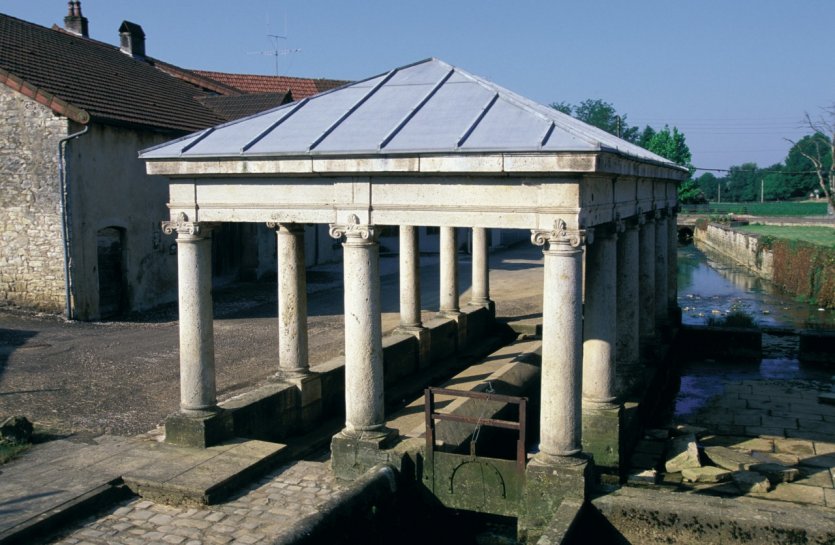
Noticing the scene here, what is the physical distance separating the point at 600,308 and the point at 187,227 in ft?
15.9

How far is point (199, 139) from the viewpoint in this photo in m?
9.34

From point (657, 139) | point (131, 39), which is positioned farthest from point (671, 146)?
point (131, 39)

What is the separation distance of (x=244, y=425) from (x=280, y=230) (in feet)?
8.22

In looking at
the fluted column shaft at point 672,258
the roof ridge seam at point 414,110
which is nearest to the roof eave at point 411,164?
the roof ridge seam at point 414,110

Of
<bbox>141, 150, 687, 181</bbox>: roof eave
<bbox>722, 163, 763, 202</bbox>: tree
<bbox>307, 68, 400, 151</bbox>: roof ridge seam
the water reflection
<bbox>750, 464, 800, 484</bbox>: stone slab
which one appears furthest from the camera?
<bbox>722, 163, 763, 202</bbox>: tree

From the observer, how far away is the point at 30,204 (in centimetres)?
1705

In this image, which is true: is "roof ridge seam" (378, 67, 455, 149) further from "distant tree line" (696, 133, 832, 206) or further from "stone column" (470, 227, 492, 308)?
"distant tree line" (696, 133, 832, 206)

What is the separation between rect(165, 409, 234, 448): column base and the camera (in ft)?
29.1

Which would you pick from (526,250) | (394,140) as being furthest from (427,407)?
(526,250)

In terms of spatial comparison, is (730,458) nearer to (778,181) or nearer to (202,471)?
A: (202,471)

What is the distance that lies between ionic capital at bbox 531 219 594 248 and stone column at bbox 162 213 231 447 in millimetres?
3990

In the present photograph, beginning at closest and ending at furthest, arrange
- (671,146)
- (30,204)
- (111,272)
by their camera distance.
→ (30,204), (111,272), (671,146)

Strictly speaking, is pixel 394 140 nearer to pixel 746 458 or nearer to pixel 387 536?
pixel 387 536

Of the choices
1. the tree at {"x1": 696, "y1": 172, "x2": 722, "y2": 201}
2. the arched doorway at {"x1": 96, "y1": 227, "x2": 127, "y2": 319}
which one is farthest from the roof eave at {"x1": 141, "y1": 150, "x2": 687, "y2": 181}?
the tree at {"x1": 696, "y1": 172, "x2": 722, "y2": 201}
